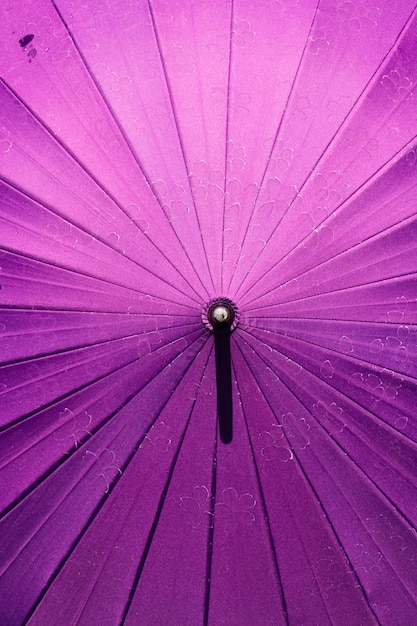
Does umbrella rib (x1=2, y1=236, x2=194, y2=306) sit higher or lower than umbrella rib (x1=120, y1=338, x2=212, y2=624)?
higher

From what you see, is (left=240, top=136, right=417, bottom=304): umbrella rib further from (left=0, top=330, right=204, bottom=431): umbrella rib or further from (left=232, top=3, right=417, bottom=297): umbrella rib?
(left=0, top=330, right=204, bottom=431): umbrella rib

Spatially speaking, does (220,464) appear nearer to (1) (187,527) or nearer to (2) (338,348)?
(1) (187,527)

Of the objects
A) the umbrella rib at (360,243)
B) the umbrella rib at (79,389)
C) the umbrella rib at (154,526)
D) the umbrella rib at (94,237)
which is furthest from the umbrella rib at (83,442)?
the umbrella rib at (360,243)

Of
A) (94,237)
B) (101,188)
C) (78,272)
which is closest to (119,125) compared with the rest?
(101,188)

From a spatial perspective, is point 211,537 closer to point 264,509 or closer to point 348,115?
point 264,509

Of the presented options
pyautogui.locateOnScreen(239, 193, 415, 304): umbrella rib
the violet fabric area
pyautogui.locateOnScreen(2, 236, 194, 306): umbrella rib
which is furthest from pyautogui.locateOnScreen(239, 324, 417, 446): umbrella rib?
pyautogui.locateOnScreen(2, 236, 194, 306): umbrella rib

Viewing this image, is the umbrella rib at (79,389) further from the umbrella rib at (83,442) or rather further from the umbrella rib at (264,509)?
the umbrella rib at (264,509)
